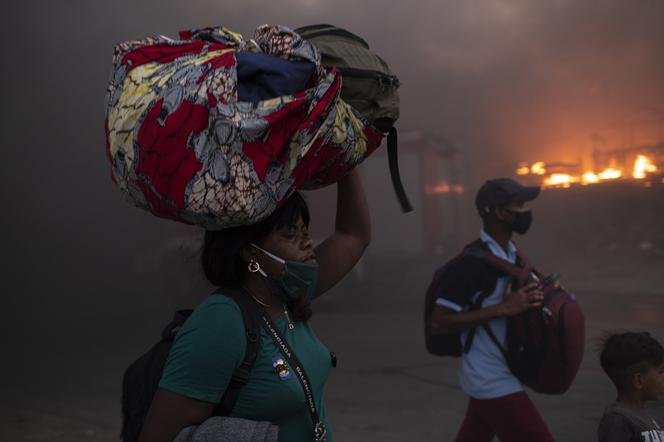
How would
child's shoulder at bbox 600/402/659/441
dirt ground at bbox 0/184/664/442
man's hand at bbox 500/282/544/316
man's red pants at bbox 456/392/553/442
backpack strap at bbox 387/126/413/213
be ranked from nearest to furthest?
1. backpack strap at bbox 387/126/413/213
2. child's shoulder at bbox 600/402/659/441
3. man's red pants at bbox 456/392/553/442
4. man's hand at bbox 500/282/544/316
5. dirt ground at bbox 0/184/664/442

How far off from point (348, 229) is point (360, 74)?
0.49 metres

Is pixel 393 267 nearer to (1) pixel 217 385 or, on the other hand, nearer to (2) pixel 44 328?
(2) pixel 44 328

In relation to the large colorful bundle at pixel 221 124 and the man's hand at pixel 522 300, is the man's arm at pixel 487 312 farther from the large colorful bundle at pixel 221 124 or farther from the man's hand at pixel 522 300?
the large colorful bundle at pixel 221 124

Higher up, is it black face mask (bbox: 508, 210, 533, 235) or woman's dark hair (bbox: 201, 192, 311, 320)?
woman's dark hair (bbox: 201, 192, 311, 320)

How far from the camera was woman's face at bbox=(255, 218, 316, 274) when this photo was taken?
154 cm

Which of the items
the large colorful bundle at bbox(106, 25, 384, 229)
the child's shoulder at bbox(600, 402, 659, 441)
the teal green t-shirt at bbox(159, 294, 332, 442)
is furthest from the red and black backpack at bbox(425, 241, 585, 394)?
the large colorful bundle at bbox(106, 25, 384, 229)

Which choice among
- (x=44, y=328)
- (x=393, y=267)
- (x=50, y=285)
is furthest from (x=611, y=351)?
(x=393, y=267)

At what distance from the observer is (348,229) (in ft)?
6.06

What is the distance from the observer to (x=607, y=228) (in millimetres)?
17266

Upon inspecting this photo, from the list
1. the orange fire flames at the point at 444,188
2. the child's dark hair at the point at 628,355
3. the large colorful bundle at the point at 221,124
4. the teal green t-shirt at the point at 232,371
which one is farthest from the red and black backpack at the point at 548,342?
the orange fire flames at the point at 444,188

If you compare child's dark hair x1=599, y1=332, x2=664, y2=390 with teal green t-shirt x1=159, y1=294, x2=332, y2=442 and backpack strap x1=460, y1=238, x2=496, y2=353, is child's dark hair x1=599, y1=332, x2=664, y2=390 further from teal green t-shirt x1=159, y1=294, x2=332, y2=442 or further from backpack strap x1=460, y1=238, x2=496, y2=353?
teal green t-shirt x1=159, y1=294, x2=332, y2=442

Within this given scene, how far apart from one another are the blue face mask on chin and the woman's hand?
23 cm

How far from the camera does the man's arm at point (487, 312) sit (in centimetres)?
303

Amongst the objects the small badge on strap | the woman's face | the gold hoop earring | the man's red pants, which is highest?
the woman's face
